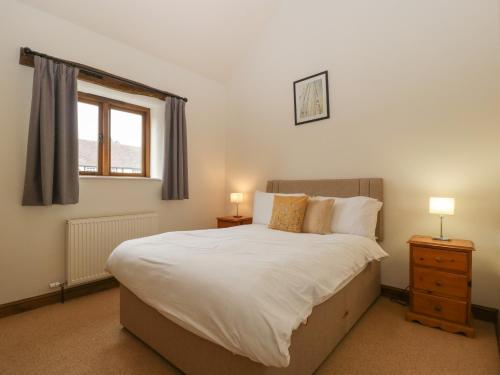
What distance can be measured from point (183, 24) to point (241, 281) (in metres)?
3.30

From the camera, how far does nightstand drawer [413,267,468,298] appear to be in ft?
6.40

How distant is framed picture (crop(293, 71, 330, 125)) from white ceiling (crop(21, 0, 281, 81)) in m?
1.15

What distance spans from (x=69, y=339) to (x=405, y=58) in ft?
12.5

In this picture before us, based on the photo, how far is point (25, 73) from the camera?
7.81 feet

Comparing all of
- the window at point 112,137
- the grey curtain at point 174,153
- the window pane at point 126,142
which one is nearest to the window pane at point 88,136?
the window at point 112,137

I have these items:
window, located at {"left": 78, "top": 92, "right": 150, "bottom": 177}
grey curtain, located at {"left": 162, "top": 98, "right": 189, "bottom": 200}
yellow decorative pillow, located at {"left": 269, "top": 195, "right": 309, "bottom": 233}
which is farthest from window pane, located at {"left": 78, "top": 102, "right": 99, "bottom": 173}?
yellow decorative pillow, located at {"left": 269, "top": 195, "right": 309, "bottom": 233}

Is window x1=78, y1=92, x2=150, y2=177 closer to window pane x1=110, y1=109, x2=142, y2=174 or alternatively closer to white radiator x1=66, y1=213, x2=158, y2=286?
window pane x1=110, y1=109, x2=142, y2=174

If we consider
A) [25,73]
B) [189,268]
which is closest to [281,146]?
[189,268]

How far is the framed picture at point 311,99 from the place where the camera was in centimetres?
311

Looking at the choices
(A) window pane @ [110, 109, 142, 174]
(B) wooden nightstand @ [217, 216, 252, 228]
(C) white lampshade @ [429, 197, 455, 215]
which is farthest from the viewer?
(B) wooden nightstand @ [217, 216, 252, 228]

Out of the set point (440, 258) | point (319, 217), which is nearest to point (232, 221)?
point (319, 217)

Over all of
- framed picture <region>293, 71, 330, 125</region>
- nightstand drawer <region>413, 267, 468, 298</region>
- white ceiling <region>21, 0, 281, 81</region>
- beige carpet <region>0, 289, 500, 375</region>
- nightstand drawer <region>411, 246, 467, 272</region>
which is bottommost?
beige carpet <region>0, 289, 500, 375</region>

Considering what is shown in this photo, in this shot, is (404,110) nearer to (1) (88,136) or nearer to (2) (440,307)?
(2) (440,307)

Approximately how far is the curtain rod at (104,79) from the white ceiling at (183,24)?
0.48 meters
